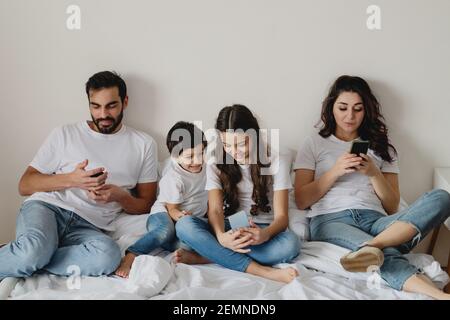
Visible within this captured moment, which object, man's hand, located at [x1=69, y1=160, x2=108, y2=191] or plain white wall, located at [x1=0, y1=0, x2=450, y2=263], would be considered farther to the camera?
plain white wall, located at [x1=0, y1=0, x2=450, y2=263]

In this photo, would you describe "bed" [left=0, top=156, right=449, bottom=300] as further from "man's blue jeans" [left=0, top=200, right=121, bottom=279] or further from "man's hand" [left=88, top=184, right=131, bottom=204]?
"man's hand" [left=88, top=184, right=131, bottom=204]

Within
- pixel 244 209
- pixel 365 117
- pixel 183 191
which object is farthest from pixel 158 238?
pixel 365 117

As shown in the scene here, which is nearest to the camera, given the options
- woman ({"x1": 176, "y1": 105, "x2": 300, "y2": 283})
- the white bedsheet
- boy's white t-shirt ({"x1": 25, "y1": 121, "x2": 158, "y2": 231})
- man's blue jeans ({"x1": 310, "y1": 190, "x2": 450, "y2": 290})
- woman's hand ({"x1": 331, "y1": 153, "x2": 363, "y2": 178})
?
the white bedsheet

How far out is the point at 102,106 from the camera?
6.78 ft

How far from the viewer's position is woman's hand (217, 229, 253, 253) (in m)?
1.77

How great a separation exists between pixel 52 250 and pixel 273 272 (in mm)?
701

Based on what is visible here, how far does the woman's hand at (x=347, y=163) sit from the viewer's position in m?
1.93

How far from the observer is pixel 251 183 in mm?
1986

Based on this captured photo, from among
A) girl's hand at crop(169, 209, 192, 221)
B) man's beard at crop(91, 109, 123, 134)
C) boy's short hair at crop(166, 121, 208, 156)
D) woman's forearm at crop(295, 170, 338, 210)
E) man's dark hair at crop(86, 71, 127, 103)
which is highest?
man's dark hair at crop(86, 71, 127, 103)

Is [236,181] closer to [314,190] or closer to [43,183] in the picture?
[314,190]

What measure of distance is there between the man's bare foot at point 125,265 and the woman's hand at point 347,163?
759 millimetres

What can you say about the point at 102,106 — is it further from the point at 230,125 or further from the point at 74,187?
the point at 230,125

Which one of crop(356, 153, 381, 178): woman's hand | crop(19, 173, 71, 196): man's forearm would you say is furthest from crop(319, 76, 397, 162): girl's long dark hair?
crop(19, 173, 71, 196): man's forearm
